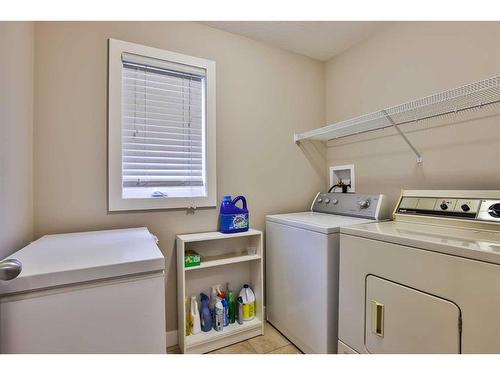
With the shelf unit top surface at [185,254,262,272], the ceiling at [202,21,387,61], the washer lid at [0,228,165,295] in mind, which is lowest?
the shelf unit top surface at [185,254,262,272]

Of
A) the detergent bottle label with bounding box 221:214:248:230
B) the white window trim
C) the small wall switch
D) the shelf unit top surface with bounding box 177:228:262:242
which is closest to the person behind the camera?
the white window trim

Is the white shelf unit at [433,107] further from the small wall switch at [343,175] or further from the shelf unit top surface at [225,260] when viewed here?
the shelf unit top surface at [225,260]

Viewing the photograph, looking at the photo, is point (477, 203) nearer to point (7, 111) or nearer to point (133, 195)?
point (133, 195)

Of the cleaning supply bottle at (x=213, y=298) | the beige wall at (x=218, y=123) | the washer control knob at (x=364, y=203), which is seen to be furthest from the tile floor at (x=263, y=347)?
the washer control knob at (x=364, y=203)

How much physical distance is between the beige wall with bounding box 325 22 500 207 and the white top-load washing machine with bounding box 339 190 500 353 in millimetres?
249

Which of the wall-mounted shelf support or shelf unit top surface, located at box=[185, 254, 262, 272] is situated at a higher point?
the wall-mounted shelf support

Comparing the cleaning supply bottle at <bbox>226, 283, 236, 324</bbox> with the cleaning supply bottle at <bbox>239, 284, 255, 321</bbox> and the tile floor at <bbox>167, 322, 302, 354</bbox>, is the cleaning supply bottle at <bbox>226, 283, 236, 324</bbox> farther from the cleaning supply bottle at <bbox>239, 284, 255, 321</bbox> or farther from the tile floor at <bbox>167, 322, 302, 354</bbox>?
the tile floor at <bbox>167, 322, 302, 354</bbox>

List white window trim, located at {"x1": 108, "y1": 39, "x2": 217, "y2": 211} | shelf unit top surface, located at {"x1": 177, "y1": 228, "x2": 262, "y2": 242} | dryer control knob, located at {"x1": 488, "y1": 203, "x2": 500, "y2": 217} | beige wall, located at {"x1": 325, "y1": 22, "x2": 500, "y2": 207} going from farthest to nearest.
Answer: shelf unit top surface, located at {"x1": 177, "y1": 228, "x2": 262, "y2": 242}, white window trim, located at {"x1": 108, "y1": 39, "x2": 217, "y2": 211}, beige wall, located at {"x1": 325, "y1": 22, "x2": 500, "y2": 207}, dryer control knob, located at {"x1": 488, "y1": 203, "x2": 500, "y2": 217}

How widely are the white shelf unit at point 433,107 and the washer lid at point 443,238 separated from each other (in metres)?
0.68

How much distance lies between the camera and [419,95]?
174 centimetres

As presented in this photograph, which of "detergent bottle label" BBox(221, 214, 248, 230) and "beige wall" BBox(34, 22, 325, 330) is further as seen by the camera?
"detergent bottle label" BBox(221, 214, 248, 230)

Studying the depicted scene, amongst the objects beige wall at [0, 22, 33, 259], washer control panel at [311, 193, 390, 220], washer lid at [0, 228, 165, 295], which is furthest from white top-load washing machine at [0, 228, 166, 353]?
washer control panel at [311, 193, 390, 220]

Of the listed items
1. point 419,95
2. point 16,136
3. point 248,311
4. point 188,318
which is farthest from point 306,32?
point 188,318

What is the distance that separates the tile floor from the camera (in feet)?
5.65
